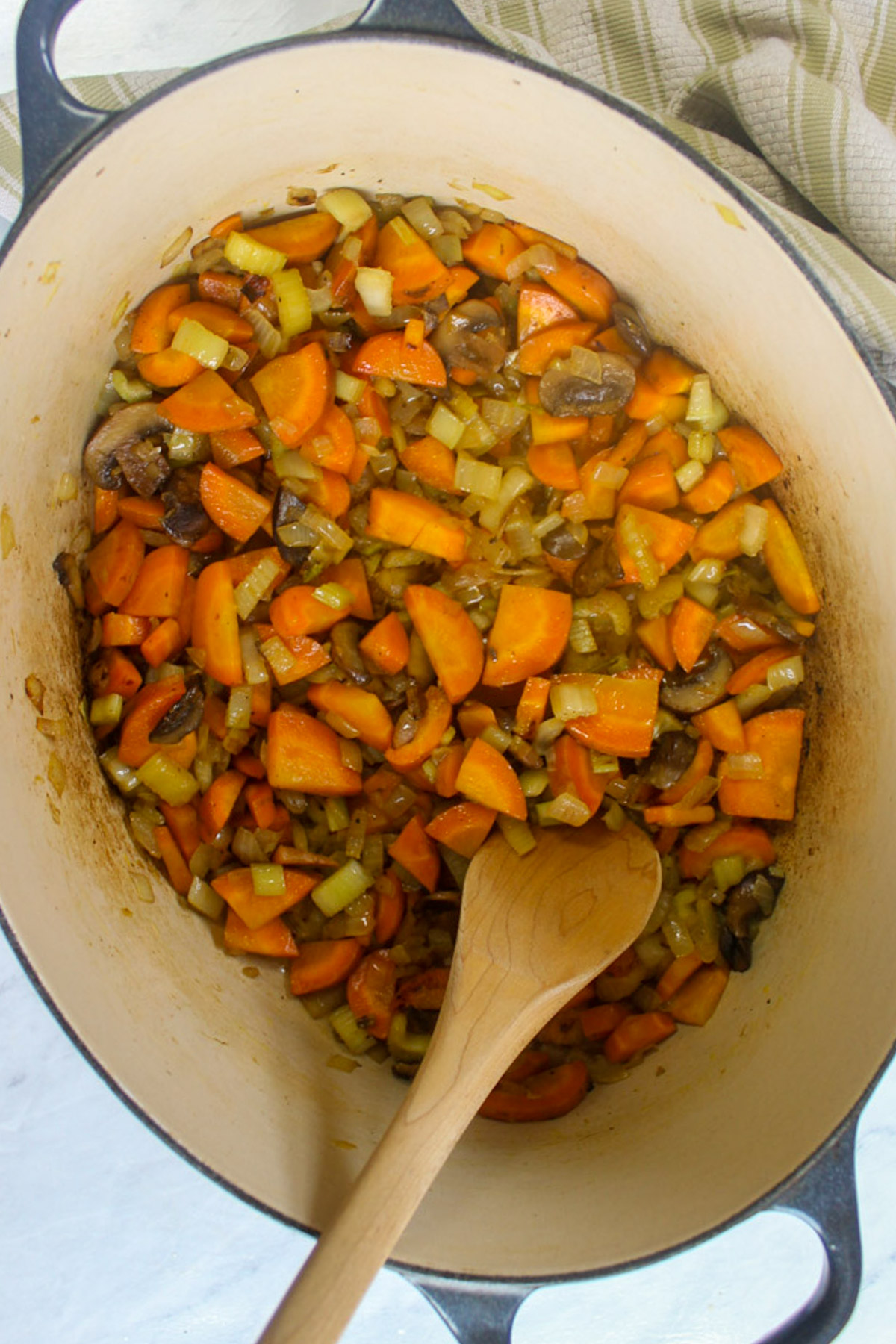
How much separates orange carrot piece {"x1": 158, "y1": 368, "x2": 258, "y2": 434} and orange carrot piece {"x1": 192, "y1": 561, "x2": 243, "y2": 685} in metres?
0.27

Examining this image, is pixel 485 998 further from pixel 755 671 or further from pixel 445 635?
pixel 755 671

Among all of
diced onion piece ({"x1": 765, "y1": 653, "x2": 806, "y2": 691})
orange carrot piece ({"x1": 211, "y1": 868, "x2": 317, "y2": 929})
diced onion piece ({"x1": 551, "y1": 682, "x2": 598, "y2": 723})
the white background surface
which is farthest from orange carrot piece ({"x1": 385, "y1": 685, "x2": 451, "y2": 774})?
the white background surface

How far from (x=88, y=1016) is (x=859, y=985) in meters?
1.33

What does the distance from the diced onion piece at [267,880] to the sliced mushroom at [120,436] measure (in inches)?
32.1

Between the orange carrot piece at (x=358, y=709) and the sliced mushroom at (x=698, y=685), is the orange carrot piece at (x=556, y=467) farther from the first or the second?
the orange carrot piece at (x=358, y=709)

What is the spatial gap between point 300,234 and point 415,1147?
1.66 m

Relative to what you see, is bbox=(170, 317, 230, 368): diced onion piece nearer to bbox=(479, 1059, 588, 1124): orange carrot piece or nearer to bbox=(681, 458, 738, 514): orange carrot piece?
bbox=(681, 458, 738, 514): orange carrot piece

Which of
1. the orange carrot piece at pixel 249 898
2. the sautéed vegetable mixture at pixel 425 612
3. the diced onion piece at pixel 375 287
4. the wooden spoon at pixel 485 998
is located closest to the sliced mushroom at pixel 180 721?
the sautéed vegetable mixture at pixel 425 612

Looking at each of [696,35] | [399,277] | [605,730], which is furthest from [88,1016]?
[696,35]

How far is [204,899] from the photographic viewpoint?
6.63 ft

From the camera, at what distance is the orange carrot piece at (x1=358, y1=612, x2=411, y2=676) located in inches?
78.9

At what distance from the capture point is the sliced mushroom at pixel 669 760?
2.01 metres

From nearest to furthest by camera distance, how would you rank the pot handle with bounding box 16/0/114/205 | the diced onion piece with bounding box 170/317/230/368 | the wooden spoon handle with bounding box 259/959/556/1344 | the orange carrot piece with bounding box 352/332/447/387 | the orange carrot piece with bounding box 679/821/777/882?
the pot handle with bounding box 16/0/114/205
the wooden spoon handle with bounding box 259/959/556/1344
the diced onion piece with bounding box 170/317/230/368
the orange carrot piece with bounding box 352/332/447/387
the orange carrot piece with bounding box 679/821/777/882

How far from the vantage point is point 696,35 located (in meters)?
2.11
